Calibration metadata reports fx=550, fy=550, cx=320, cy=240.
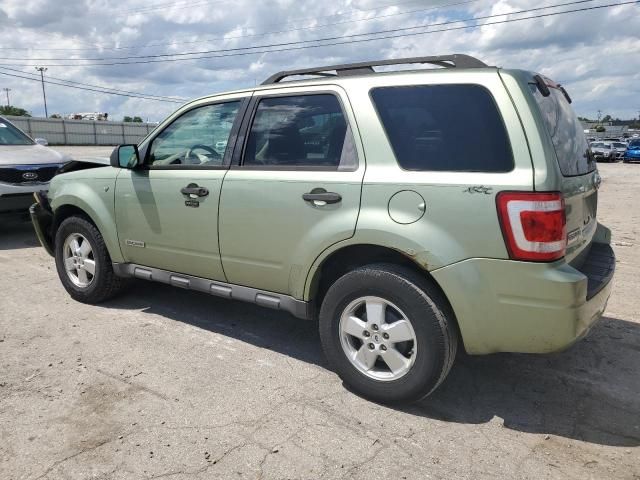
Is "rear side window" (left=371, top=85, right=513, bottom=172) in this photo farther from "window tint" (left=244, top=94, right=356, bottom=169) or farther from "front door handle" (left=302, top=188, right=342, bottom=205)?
"front door handle" (left=302, top=188, right=342, bottom=205)

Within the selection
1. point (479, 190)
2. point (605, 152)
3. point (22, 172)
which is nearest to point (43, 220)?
point (22, 172)

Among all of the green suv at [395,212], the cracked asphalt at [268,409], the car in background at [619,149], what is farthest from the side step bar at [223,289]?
the car in background at [619,149]

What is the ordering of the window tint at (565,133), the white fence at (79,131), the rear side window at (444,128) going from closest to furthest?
the rear side window at (444,128) → the window tint at (565,133) → the white fence at (79,131)

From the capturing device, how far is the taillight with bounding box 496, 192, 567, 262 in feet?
8.97

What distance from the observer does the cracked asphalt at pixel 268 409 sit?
8.99 feet

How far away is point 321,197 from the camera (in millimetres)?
3365

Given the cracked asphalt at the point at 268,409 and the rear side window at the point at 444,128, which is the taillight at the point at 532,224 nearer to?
the rear side window at the point at 444,128

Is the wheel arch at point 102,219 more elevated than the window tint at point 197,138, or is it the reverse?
the window tint at point 197,138

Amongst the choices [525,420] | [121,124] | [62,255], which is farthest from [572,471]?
[121,124]

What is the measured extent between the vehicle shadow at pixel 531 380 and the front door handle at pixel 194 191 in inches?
46.3

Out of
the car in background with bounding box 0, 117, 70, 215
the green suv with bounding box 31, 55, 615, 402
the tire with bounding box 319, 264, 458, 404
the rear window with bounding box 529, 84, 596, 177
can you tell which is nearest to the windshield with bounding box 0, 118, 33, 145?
the car in background with bounding box 0, 117, 70, 215

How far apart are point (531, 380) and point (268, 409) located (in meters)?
1.76

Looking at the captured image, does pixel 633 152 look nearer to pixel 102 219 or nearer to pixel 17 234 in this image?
pixel 17 234

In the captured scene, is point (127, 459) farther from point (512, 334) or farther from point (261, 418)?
point (512, 334)
